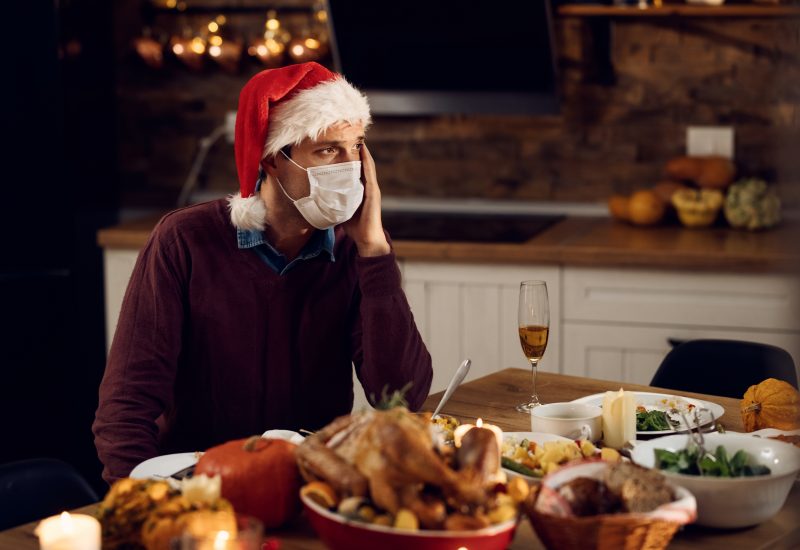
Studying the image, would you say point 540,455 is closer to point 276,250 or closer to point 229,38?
point 276,250

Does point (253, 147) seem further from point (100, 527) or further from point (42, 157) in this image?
point (42, 157)

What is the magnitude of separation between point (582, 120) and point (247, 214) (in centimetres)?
201

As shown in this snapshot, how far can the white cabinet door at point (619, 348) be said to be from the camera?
10.5 ft

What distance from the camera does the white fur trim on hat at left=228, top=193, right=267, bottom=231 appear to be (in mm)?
2051

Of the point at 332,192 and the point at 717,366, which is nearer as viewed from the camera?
the point at 332,192

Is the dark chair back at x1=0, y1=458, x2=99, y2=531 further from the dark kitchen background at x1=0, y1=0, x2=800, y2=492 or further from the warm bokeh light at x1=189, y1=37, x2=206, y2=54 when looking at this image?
the warm bokeh light at x1=189, y1=37, x2=206, y2=54

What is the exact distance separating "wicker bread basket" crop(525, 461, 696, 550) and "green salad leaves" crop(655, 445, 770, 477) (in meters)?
0.13

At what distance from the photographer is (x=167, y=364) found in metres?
2.00

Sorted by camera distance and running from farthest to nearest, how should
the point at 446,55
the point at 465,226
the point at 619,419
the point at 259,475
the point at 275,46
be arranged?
the point at 275,46 < the point at 446,55 < the point at 465,226 < the point at 619,419 < the point at 259,475

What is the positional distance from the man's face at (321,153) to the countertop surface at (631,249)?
1234 millimetres

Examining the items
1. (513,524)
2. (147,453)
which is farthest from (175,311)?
(513,524)

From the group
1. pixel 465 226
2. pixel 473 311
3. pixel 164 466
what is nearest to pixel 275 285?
pixel 164 466

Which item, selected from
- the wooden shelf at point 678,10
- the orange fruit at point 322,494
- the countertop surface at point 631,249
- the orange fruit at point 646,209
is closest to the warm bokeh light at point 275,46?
the countertop surface at point 631,249

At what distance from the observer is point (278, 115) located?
81.4 inches
